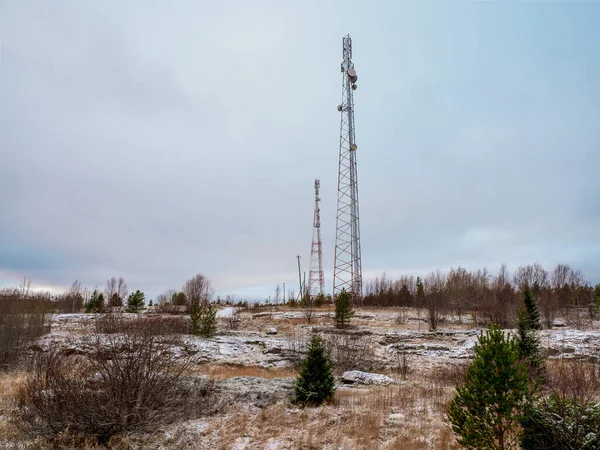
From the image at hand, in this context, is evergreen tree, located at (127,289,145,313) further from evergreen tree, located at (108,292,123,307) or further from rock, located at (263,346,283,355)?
rock, located at (263,346,283,355)

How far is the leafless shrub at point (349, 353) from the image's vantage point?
1583cm

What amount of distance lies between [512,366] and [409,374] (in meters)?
10.5

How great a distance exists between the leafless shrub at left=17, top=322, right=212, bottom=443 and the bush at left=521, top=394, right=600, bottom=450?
21.8ft

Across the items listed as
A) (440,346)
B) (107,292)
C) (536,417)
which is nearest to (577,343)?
(440,346)

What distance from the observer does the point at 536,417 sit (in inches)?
193

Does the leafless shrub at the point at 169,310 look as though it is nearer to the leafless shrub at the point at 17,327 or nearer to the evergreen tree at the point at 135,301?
the evergreen tree at the point at 135,301

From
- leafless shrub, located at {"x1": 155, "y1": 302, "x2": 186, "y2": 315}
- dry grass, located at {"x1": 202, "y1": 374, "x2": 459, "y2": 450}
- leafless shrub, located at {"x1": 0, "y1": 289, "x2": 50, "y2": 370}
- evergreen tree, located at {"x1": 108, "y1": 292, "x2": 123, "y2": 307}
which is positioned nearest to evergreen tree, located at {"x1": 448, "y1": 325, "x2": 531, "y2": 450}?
dry grass, located at {"x1": 202, "y1": 374, "x2": 459, "y2": 450}

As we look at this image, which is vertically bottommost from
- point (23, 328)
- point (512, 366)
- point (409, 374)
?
point (409, 374)

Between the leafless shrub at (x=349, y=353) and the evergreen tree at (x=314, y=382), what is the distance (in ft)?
17.2

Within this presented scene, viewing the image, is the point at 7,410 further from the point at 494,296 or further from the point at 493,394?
the point at 494,296

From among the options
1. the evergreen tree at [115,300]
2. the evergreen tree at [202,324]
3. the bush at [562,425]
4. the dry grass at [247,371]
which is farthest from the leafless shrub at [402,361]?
the evergreen tree at [115,300]

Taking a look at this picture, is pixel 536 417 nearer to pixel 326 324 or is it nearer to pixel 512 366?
pixel 512 366

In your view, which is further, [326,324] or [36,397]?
[326,324]

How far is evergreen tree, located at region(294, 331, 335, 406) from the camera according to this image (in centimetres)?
927
